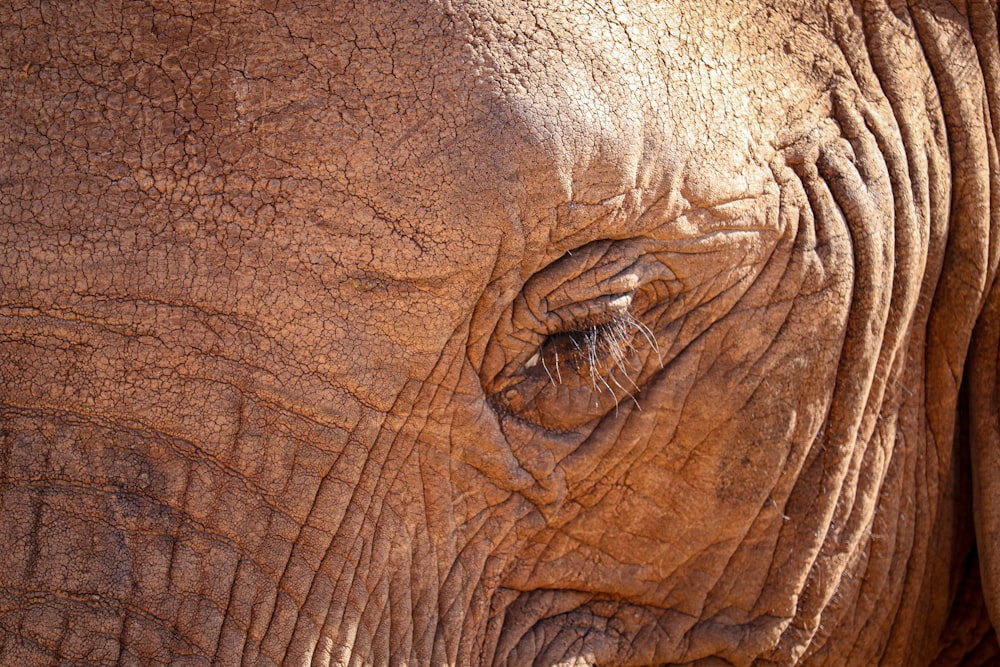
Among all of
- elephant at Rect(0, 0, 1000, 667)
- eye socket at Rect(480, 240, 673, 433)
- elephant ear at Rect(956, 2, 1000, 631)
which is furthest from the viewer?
elephant ear at Rect(956, 2, 1000, 631)

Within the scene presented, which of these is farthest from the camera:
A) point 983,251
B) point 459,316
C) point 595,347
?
point 983,251

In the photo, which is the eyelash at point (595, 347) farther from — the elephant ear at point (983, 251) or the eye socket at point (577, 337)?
the elephant ear at point (983, 251)

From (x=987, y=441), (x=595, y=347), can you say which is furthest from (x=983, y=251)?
(x=595, y=347)

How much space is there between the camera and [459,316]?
6.96 feet

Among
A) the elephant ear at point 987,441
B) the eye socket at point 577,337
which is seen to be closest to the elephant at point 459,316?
the eye socket at point 577,337

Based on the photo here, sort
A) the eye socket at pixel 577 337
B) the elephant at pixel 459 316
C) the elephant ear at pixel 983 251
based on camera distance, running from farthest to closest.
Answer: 1. the elephant ear at pixel 983 251
2. the eye socket at pixel 577 337
3. the elephant at pixel 459 316

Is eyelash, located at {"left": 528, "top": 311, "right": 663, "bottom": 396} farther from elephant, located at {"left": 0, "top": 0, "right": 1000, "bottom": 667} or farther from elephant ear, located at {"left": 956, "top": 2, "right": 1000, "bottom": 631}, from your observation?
elephant ear, located at {"left": 956, "top": 2, "right": 1000, "bottom": 631}

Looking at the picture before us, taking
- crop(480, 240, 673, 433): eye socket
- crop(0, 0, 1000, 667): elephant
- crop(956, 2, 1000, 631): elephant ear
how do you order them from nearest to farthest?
1. crop(0, 0, 1000, 667): elephant
2. crop(480, 240, 673, 433): eye socket
3. crop(956, 2, 1000, 631): elephant ear

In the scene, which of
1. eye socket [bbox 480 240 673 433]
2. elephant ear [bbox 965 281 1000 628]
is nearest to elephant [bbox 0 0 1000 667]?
eye socket [bbox 480 240 673 433]

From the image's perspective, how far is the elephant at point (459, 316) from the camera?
6.37ft

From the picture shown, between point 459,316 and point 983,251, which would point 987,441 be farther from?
point 459,316

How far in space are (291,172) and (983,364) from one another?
174 centimetres

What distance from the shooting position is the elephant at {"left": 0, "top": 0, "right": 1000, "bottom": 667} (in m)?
Result: 1.94

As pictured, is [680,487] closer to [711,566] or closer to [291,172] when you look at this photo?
[711,566]
